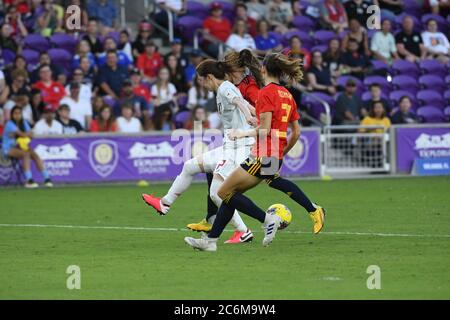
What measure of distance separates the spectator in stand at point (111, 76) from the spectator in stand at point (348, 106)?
4908mm

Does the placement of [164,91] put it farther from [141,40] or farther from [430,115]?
[430,115]

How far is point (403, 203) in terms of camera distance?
1777cm

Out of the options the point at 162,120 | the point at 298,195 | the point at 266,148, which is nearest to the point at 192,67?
the point at 162,120

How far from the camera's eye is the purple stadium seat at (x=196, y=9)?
27984 millimetres

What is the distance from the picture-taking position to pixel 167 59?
2567cm

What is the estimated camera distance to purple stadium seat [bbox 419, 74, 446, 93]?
91.2ft

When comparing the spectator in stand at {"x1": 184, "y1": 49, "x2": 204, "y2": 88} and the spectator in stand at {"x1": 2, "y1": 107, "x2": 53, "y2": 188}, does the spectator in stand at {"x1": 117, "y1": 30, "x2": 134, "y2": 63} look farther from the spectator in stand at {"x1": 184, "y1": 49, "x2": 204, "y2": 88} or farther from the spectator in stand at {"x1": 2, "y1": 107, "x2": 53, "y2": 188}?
the spectator in stand at {"x1": 2, "y1": 107, "x2": 53, "y2": 188}

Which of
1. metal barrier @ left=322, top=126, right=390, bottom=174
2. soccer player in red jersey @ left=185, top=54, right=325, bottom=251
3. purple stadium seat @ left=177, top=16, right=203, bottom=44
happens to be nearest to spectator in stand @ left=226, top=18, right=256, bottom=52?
purple stadium seat @ left=177, top=16, right=203, bottom=44

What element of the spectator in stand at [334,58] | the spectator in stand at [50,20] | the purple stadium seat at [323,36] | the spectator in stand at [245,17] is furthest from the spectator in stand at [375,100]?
the spectator in stand at [50,20]

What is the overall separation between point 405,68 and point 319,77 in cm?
281

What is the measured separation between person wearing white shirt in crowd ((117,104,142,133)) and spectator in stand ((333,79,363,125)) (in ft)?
15.1

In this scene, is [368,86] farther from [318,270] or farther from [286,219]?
[318,270]

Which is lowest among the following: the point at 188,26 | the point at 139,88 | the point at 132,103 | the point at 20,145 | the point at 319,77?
the point at 20,145
